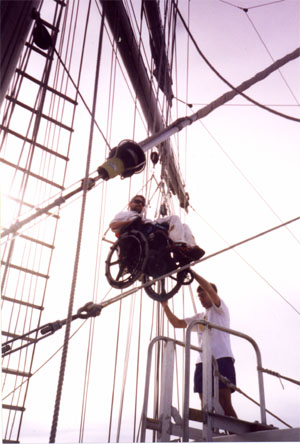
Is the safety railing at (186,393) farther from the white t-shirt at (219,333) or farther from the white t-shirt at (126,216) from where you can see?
the white t-shirt at (126,216)

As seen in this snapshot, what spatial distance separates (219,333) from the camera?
3.73 meters

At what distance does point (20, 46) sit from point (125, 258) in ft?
6.50

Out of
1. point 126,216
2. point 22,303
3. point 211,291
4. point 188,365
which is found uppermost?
point 22,303

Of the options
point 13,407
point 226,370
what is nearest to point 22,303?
point 13,407

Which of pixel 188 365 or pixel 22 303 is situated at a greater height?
pixel 22 303

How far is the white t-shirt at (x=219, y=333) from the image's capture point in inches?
144

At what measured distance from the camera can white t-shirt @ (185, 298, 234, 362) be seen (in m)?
3.66

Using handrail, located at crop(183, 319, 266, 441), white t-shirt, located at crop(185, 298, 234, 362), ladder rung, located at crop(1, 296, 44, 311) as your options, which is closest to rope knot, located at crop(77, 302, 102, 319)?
handrail, located at crop(183, 319, 266, 441)

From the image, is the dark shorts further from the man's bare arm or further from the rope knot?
the rope knot

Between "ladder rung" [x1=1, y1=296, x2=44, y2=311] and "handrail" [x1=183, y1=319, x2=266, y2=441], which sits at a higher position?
"ladder rung" [x1=1, y1=296, x2=44, y2=311]

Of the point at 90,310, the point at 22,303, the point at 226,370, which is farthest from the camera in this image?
the point at 22,303

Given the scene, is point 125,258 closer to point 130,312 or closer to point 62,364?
point 130,312

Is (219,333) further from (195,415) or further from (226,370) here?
(195,415)

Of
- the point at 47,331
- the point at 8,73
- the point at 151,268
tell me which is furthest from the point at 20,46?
the point at 151,268
